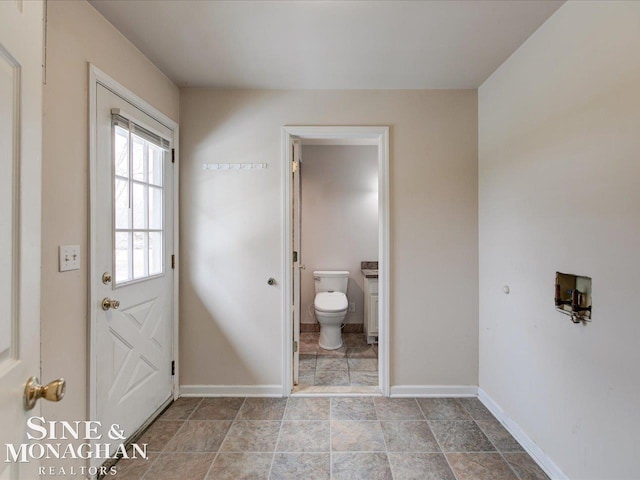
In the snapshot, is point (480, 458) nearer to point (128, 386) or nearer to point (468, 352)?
point (468, 352)

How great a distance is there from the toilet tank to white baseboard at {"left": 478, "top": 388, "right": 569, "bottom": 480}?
5.47ft

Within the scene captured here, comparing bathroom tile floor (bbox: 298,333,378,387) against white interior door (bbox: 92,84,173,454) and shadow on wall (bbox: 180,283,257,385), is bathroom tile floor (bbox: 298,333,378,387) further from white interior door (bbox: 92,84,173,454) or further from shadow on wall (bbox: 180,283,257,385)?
white interior door (bbox: 92,84,173,454)

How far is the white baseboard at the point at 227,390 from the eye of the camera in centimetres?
223

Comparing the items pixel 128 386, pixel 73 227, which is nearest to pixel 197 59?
pixel 73 227

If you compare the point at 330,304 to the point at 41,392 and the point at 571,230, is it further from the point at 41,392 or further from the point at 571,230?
the point at 41,392

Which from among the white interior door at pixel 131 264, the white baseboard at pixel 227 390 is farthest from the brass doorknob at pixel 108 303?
the white baseboard at pixel 227 390

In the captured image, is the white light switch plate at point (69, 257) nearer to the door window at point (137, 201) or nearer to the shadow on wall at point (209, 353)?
the door window at point (137, 201)

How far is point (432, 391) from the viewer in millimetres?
2227

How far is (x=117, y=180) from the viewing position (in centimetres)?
163

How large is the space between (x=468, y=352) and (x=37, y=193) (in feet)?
8.41

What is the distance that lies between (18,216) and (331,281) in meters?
2.92

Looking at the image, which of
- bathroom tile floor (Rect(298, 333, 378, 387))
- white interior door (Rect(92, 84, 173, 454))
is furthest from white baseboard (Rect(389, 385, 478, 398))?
white interior door (Rect(92, 84, 173, 454))

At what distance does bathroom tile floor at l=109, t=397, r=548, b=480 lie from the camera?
5.04 feet

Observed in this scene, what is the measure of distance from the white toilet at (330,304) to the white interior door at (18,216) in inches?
94.4
